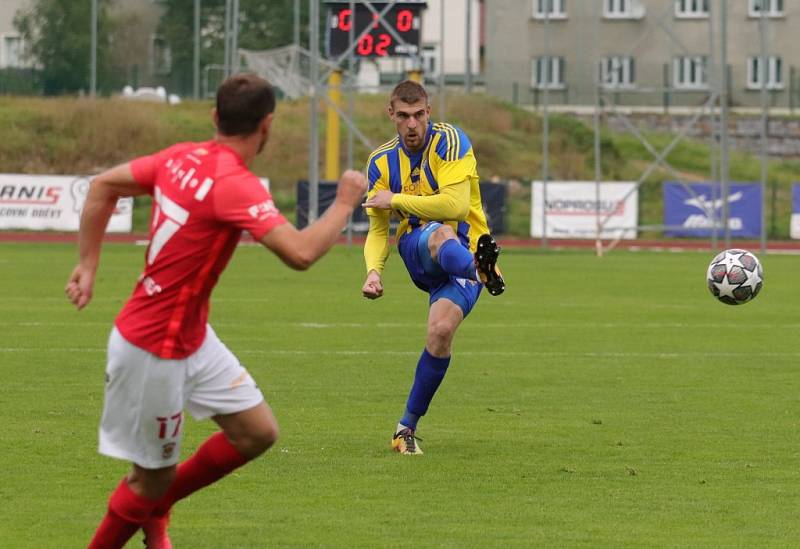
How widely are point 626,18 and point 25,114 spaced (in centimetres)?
2221

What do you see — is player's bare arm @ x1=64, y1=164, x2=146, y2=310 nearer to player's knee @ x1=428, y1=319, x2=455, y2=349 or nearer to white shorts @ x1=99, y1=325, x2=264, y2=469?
white shorts @ x1=99, y1=325, x2=264, y2=469

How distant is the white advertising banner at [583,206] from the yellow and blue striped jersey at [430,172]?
96.5 ft

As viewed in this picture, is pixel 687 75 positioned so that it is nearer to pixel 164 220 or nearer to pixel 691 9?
pixel 691 9

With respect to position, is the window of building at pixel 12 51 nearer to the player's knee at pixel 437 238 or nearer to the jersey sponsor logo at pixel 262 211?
the player's knee at pixel 437 238

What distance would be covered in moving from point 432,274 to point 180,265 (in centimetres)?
385

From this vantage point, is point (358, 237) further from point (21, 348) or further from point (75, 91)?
point (21, 348)

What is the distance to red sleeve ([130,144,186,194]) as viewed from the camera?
18.9ft

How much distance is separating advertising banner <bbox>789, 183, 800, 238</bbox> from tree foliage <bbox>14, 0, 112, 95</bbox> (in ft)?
77.3

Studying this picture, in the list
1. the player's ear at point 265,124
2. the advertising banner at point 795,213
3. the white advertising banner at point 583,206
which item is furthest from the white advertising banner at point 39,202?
the player's ear at point 265,124

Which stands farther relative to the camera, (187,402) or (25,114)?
(25,114)

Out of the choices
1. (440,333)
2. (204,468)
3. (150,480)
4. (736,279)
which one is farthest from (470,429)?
(150,480)

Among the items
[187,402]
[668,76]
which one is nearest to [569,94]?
[668,76]

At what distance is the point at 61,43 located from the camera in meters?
52.6

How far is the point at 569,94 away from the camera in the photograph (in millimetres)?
56281
